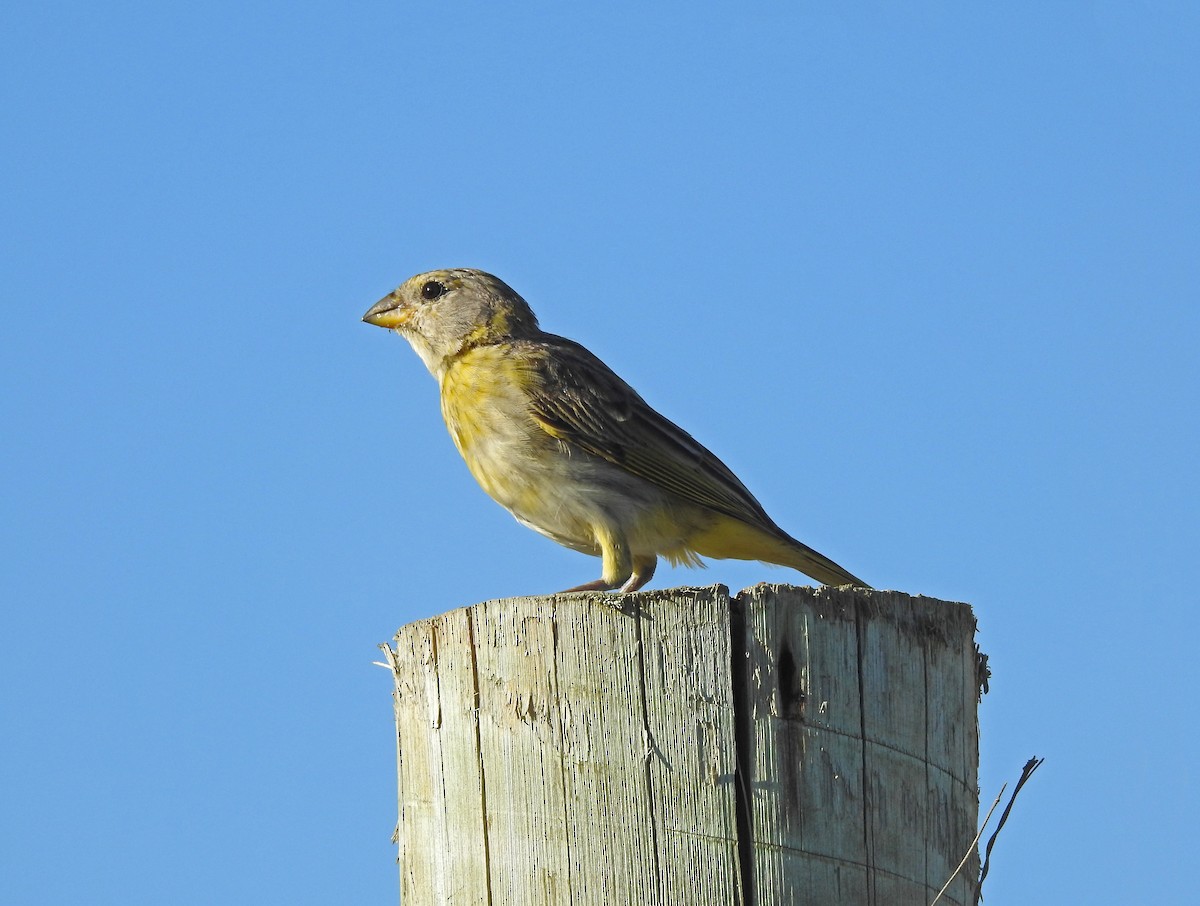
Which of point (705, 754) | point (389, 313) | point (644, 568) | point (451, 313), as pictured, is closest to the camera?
point (705, 754)

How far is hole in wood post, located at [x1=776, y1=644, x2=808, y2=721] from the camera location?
338 cm

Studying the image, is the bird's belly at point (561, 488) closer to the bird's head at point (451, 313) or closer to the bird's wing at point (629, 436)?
the bird's wing at point (629, 436)

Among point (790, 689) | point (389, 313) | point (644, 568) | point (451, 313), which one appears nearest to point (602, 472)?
point (644, 568)

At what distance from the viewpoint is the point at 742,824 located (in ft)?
10.8

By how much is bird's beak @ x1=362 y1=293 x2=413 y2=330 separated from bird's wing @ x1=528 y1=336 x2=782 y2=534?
1.13 metres

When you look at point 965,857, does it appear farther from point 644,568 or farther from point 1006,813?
point 644,568

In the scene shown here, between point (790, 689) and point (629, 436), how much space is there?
344 centimetres

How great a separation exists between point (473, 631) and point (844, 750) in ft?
3.28

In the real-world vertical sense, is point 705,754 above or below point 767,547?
below

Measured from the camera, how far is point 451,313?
773 centimetres

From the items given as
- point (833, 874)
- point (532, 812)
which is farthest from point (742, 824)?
point (532, 812)

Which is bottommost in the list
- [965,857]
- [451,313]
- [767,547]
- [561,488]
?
[965,857]

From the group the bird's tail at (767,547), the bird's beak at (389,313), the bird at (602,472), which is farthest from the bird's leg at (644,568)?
the bird's beak at (389,313)

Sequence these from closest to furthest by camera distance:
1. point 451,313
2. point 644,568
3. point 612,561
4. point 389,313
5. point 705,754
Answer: point 705,754, point 612,561, point 644,568, point 451,313, point 389,313
